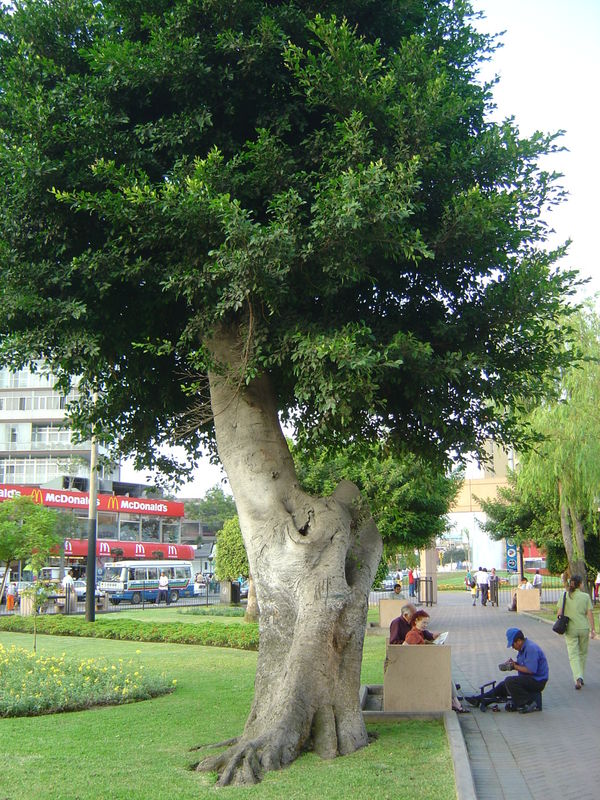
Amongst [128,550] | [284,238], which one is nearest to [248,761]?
[284,238]

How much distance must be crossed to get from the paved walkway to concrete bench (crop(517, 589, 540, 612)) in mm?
14824

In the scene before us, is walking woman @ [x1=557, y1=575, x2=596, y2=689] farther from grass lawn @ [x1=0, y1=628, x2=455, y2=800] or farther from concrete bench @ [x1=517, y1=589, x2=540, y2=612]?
concrete bench @ [x1=517, y1=589, x2=540, y2=612]

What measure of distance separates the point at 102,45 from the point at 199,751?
25.5 feet

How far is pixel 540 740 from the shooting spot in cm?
913

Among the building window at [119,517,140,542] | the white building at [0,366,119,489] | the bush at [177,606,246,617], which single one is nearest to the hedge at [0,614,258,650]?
the bush at [177,606,246,617]

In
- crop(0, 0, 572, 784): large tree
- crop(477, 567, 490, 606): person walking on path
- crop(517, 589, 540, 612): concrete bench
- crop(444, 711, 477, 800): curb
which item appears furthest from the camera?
crop(477, 567, 490, 606): person walking on path

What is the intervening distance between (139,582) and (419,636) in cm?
3669

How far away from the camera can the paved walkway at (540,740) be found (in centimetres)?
720

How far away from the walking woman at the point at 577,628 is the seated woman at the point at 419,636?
8.90 feet

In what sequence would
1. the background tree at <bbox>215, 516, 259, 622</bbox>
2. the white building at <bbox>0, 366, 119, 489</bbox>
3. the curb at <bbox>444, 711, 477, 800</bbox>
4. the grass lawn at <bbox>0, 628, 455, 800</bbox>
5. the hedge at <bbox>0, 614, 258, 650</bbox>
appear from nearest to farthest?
the curb at <bbox>444, 711, 477, 800</bbox>, the grass lawn at <bbox>0, 628, 455, 800</bbox>, the hedge at <bbox>0, 614, 258, 650</bbox>, the background tree at <bbox>215, 516, 259, 622</bbox>, the white building at <bbox>0, 366, 119, 489</bbox>

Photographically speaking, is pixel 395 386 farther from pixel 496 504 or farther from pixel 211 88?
pixel 496 504

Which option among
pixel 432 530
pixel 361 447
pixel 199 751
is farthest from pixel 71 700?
pixel 432 530

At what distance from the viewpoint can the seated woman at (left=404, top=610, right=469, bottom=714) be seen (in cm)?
1083

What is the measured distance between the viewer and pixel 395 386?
10.6 meters
